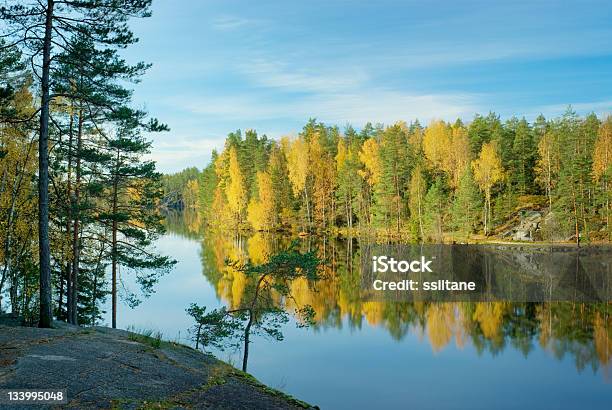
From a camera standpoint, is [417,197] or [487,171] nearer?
[487,171]

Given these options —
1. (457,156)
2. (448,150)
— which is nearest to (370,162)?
(448,150)

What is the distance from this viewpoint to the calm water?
59.9 feet

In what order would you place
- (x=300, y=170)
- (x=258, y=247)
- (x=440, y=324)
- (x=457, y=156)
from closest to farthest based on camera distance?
(x=440, y=324), (x=258, y=247), (x=457, y=156), (x=300, y=170)

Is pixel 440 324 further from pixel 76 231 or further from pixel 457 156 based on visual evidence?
pixel 457 156

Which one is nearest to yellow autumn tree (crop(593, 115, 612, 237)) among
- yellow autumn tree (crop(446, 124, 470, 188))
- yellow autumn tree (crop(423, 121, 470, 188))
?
yellow autumn tree (crop(446, 124, 470, 188))

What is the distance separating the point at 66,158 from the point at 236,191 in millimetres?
66111

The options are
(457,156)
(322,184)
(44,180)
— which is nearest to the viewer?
(44,180)

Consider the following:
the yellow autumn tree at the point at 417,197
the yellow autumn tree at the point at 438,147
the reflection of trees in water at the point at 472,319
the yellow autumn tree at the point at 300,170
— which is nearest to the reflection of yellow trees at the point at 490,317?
the reflection of trees in water at the point at 472,319

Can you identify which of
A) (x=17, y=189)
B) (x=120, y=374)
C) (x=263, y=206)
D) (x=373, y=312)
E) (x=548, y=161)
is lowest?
(x=373, y=312)

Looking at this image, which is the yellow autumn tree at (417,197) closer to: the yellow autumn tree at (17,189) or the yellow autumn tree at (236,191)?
the yellow autumn tree at (236,191)

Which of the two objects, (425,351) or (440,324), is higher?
(440,324)

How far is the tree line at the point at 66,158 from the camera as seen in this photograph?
1484 cm

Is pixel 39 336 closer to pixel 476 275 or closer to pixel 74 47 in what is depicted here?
pixel 74 47

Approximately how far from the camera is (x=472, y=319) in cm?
2900
